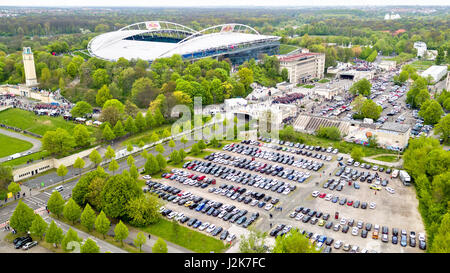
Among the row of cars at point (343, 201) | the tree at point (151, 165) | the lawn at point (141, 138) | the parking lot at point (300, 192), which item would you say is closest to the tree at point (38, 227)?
the parking lot at point (300, 192)

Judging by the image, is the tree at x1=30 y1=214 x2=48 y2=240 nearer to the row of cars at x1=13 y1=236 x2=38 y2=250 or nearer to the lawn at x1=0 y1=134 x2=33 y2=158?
the row of cars at x1=13 y1=236 x2=38 y2=250

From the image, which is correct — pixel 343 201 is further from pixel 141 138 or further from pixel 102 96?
pixel 102 96

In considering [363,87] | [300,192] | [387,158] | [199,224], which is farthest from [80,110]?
[363,87]

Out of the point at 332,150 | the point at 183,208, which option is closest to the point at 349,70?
the point at 332,150

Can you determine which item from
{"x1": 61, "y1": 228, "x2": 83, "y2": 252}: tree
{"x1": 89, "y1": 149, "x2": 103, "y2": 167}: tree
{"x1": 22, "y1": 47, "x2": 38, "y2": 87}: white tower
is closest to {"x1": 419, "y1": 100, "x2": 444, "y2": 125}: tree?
{"x1": 89, "y1": 149, "x2": 103, "y2": 167}: tree

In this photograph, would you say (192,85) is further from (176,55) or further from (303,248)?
(303,248)

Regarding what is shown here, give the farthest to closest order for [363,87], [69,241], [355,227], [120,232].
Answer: [363,87] < [355,227] < [120,232] < [69,241]

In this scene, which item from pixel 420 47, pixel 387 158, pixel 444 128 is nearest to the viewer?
pixel 387 158
